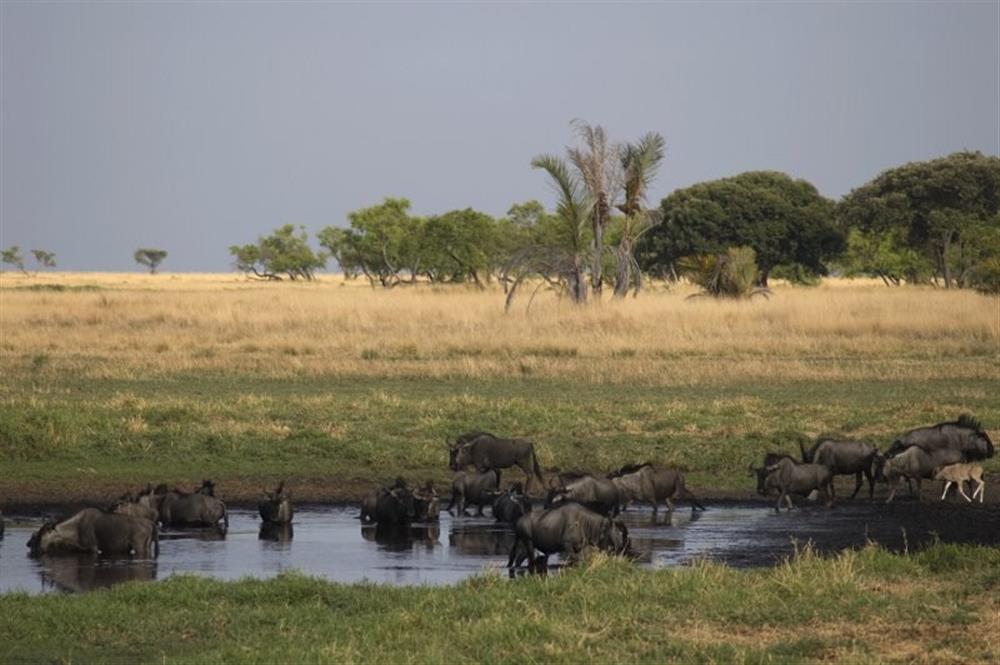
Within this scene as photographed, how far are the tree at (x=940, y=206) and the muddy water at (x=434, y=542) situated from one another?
5095cm

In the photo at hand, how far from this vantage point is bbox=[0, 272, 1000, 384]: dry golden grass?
27516 millimetres

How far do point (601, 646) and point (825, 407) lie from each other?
14046 mm

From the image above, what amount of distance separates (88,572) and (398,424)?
333 inches

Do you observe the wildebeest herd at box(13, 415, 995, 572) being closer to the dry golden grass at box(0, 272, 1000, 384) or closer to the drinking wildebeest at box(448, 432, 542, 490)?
the drinking wildebeest at box(448, 432, 542, 490)

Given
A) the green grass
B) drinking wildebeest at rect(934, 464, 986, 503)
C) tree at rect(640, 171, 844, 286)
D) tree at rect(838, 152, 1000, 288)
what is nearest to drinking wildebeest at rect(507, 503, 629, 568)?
drinking wildebeest at rect(934, 464, 986, 503)

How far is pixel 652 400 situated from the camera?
23141mm

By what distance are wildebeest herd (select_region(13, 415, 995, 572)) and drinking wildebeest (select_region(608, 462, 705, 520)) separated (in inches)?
0.5

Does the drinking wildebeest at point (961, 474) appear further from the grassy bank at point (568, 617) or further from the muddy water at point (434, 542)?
the grassy bank at point (568, 617)

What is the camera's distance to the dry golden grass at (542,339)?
2752cm

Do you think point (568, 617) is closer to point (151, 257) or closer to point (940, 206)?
point (940, 206)

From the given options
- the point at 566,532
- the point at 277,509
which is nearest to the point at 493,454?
the point at 277,509

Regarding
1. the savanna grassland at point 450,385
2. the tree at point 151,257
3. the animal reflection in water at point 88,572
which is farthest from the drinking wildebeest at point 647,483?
the tree at point 151,257

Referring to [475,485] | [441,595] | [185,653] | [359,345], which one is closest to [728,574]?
[441,595]

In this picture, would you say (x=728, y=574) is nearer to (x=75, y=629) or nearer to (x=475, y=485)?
(x=75, y=629)
